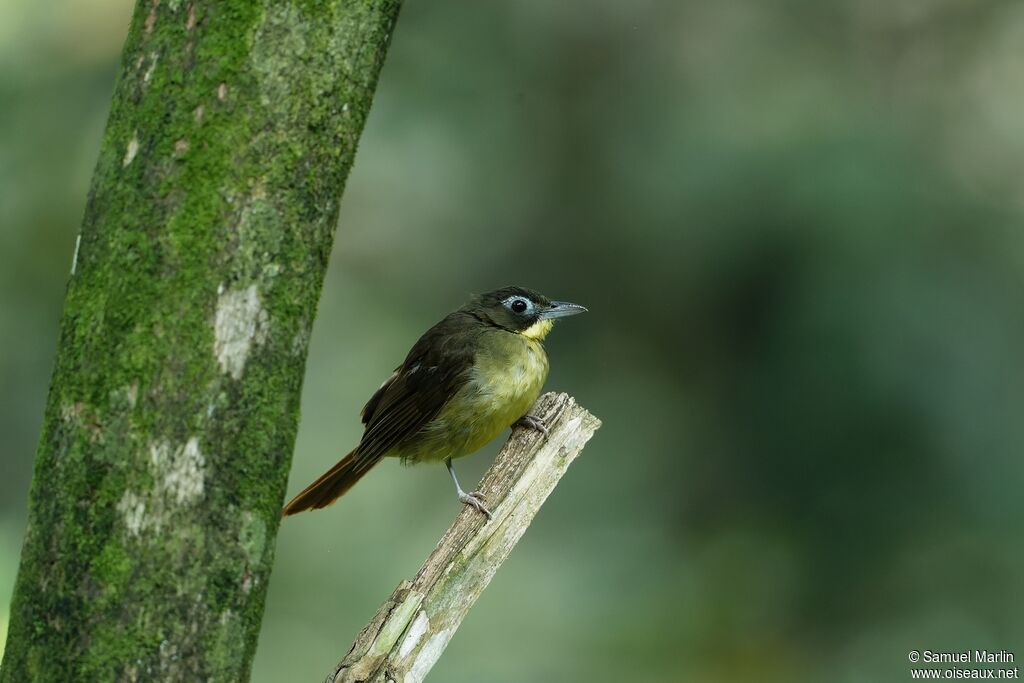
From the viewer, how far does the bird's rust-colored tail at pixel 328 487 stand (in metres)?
4.56

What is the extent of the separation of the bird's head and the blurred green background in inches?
99.5

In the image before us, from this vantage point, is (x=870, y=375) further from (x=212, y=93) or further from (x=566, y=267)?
(x=212, y=93)

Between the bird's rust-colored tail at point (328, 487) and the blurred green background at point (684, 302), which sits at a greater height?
the blurred green background at point (684, 302)

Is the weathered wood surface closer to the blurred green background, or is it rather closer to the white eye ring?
the white eye ring

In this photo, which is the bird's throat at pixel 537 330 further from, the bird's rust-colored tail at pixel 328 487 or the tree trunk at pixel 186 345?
the tree trunk at pixel 186 345

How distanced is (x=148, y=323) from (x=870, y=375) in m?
5.30

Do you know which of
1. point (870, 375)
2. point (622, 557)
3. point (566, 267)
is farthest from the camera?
point (566, 267)

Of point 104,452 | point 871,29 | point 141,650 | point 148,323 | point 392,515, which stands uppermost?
point 871,29

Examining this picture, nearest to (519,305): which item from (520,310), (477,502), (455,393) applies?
(520,310)

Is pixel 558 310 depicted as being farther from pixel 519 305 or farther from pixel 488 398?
pixel 488 398

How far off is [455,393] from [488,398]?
152mm

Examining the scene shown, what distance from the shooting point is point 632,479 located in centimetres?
817

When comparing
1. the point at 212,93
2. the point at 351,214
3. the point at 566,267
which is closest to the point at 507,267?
the point at 566,267

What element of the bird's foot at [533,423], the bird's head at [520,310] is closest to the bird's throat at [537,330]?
the bird's head at [520,310]
